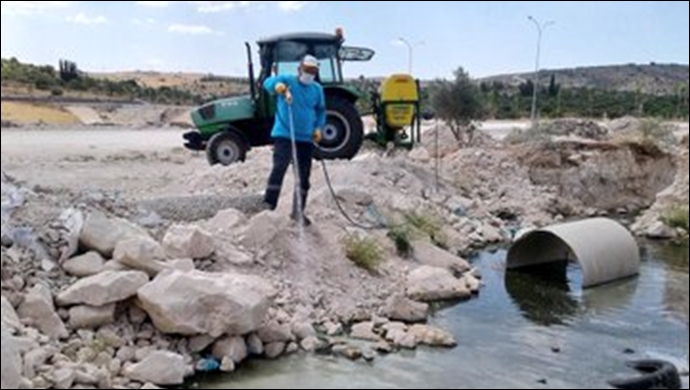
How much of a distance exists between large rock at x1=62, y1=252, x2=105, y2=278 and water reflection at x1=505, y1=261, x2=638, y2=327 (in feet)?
14.3

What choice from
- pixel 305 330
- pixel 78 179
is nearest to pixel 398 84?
pixel 78 179

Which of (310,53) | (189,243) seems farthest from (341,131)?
(189,243)

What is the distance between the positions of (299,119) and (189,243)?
6.62 ft

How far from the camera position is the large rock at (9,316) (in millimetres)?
6391

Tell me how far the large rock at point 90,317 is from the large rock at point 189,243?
1.19m

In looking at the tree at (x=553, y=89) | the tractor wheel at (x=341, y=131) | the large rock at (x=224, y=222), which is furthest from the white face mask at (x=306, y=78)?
the tree at (x=553, y=89)

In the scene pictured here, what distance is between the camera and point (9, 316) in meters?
6.55

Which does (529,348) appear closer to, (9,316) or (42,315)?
(42,315)

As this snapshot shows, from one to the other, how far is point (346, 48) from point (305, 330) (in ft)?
26.5

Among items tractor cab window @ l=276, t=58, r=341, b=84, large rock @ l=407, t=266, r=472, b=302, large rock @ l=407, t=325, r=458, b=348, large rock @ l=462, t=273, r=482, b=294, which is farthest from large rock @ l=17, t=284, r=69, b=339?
tractor cab window @ l=276, t=58, r=341, b=84

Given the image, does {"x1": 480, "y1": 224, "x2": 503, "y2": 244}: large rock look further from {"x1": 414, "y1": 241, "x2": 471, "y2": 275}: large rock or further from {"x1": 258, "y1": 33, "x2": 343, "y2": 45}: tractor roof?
{"x1": 258, "y1": 33, "x2": 343, "y2": 45}: tractor roof

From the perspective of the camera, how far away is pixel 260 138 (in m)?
15.4

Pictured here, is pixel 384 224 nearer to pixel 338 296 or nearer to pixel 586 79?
pixel 338 296

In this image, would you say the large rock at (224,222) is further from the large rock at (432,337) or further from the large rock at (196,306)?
the large rock at (432,337)
